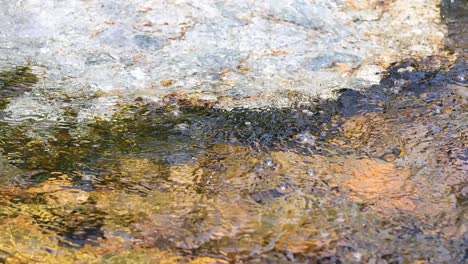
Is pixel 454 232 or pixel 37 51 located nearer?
pixel 454 232

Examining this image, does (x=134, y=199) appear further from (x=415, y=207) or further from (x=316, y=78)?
(x=316, y=78)

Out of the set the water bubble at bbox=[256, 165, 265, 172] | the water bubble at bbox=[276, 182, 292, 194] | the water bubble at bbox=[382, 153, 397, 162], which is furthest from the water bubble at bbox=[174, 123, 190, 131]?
the water bubble at bbox=[382, 153, 397, 162]

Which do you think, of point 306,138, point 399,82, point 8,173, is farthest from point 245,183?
point 399,82

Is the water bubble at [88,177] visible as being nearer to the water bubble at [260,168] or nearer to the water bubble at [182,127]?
the water bubble at [182,127]

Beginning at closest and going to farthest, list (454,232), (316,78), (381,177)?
1. (454,232)
2. (381,177)
3. (316,78)

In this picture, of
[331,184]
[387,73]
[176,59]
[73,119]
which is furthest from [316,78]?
[73,119]

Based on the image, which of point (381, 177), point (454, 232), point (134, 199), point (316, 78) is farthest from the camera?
point (316, 78)
